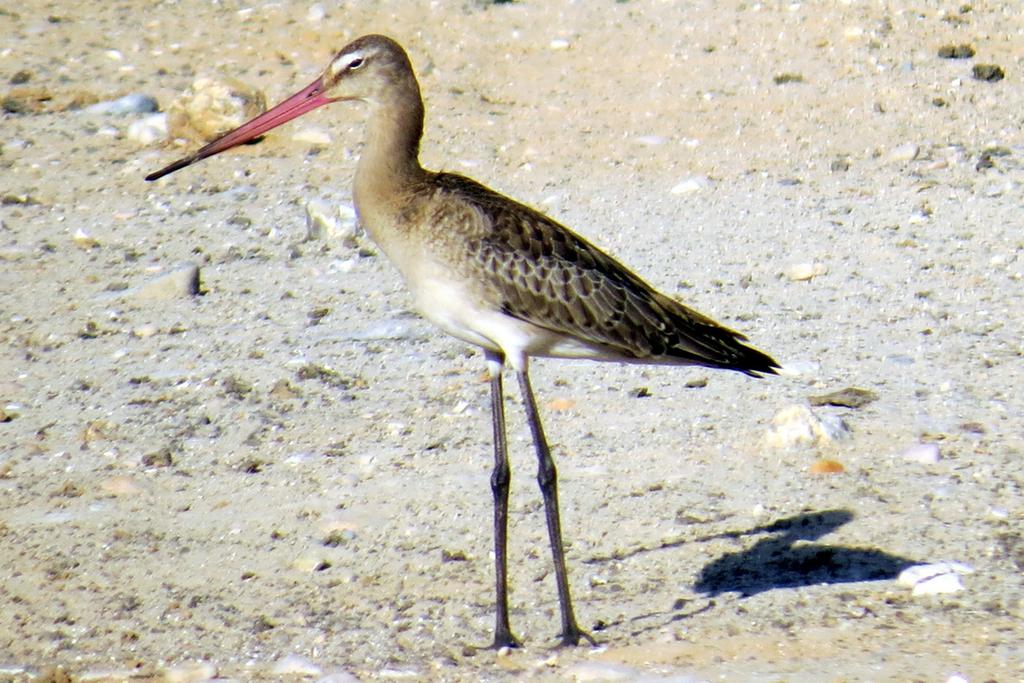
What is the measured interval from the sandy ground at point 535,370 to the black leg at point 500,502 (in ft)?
0.36

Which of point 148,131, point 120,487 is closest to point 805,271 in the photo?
point 120,487

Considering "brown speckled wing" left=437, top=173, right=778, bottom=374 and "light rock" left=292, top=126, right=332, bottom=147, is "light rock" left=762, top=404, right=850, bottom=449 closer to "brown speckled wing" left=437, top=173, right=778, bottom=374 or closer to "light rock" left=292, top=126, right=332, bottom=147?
"brown speckled wing" left=437, top=173, right=778, bottom=374

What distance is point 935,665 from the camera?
5355mm

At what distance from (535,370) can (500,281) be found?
2169mm

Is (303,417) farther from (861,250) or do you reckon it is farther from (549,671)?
(861,250)

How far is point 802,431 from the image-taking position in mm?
7008

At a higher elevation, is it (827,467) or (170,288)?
(170,288)

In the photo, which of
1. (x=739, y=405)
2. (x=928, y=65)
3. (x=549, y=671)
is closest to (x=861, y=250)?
(x=739, y=405)

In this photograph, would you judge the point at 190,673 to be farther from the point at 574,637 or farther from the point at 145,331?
the point at 145,331

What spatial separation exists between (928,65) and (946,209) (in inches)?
93.3

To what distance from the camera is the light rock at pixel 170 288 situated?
914cm

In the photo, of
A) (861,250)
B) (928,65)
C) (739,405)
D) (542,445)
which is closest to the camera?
(542,445)

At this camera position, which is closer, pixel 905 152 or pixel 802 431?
pixel 802 431

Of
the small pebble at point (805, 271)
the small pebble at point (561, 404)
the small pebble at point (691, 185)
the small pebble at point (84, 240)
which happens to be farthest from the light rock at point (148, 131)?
the small pebble at point (561, 404)
